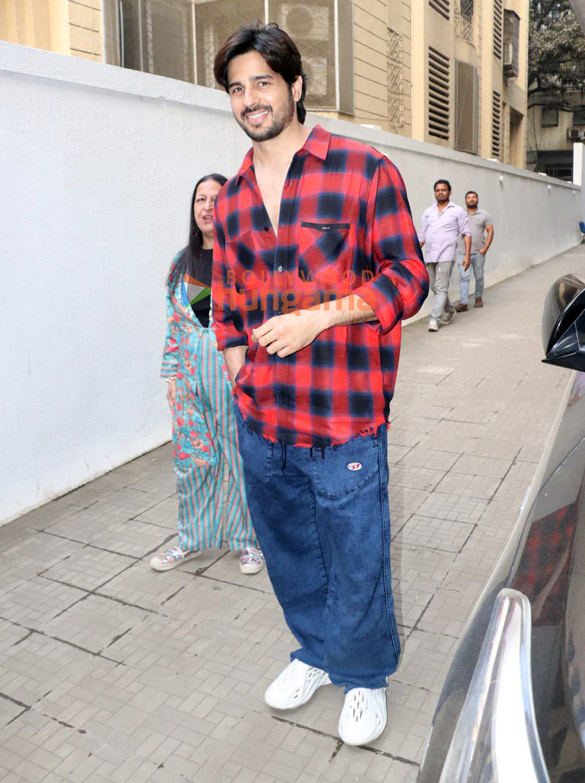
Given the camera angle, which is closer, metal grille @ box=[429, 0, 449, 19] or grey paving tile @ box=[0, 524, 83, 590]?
grey paving tile @ box=[0, 524, 83, 590]

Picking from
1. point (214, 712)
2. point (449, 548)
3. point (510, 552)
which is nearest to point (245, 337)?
point (510, 552)

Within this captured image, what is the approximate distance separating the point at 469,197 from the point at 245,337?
30.9ft

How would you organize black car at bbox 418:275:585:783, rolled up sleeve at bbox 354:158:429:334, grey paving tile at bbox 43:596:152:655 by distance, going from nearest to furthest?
black car at bbox 418:275:585:783 → rolled up sleeve at bbox 354:158:429:334 → grey paving tile at bbox 43:596:152:655

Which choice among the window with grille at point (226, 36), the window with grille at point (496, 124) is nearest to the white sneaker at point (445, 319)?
the window with grille at point (226, 36)

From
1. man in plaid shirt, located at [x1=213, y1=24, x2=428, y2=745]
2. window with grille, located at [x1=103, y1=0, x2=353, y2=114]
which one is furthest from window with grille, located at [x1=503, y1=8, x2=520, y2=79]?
man in plaid shirt, located at [x1=213, y1=24, x2=428, y2=745]

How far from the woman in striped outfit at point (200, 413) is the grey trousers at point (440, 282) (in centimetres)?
630

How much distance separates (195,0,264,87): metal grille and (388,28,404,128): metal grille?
3.23 meters

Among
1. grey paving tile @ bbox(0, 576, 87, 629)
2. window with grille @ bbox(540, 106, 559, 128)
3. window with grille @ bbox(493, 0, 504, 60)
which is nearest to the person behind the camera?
grey paving tile @ bbox(0, 576, 87, 629)

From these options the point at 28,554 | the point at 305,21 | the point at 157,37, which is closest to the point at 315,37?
the point at 305,21

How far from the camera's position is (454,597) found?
3262mm

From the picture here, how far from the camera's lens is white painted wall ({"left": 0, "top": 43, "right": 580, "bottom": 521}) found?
413 cm

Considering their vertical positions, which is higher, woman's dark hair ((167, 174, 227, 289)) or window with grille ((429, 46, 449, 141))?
window with grille ((429, 46, 449, 141))

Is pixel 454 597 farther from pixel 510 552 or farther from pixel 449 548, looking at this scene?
pixel 510 552

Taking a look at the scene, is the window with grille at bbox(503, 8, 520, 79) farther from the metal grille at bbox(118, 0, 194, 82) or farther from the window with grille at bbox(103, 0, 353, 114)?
the metal grille at bbox(118, 0, 194, 82)
